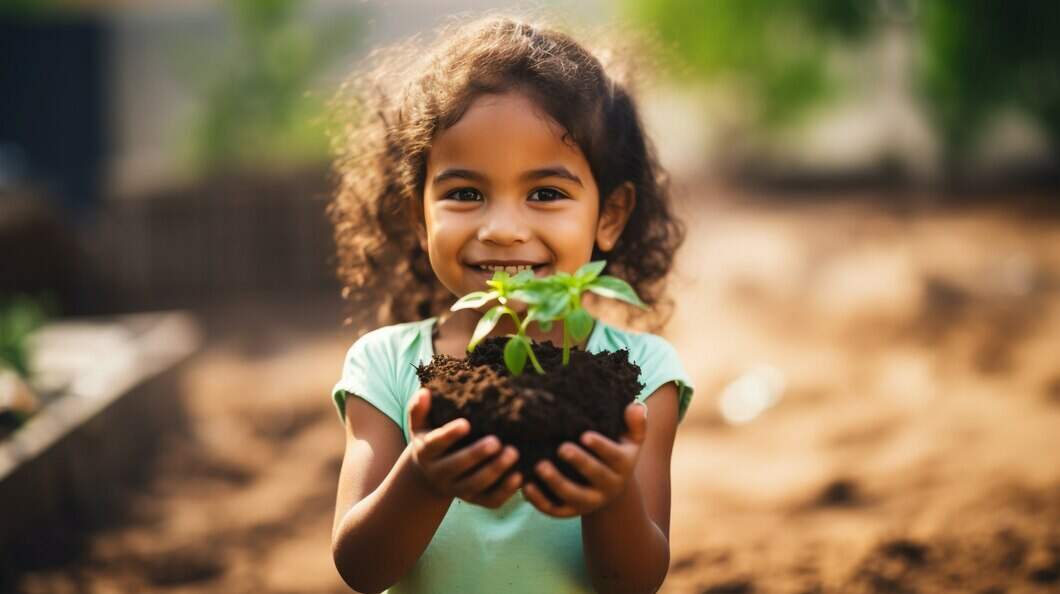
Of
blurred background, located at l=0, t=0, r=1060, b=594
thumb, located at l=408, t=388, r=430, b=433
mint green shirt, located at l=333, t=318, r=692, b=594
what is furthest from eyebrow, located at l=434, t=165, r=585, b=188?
blurred background, located at l=0, t=0, r=1060, b=594

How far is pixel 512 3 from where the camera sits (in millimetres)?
2605

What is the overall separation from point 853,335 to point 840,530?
267 cm

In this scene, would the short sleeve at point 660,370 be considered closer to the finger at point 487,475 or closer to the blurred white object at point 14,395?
the finger at point 487,475

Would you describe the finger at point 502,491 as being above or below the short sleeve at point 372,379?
below

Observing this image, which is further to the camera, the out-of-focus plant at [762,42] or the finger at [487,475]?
the out-of-focus plant at [762,42]

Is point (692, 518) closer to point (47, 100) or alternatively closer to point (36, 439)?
point (36, 439)

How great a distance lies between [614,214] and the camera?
222cm

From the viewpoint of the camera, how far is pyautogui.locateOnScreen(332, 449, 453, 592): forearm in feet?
5.34

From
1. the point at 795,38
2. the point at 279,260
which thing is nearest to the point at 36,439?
the point at 279,260

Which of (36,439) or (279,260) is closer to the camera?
(36,439)

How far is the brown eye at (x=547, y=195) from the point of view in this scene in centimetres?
193

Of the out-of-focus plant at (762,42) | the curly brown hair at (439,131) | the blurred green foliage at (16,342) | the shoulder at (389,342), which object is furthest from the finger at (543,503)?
the out-of-focus plant at (762,42)

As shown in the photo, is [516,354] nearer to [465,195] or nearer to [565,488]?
[565,488]

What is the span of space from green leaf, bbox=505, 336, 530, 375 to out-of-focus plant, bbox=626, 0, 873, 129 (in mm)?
7774
